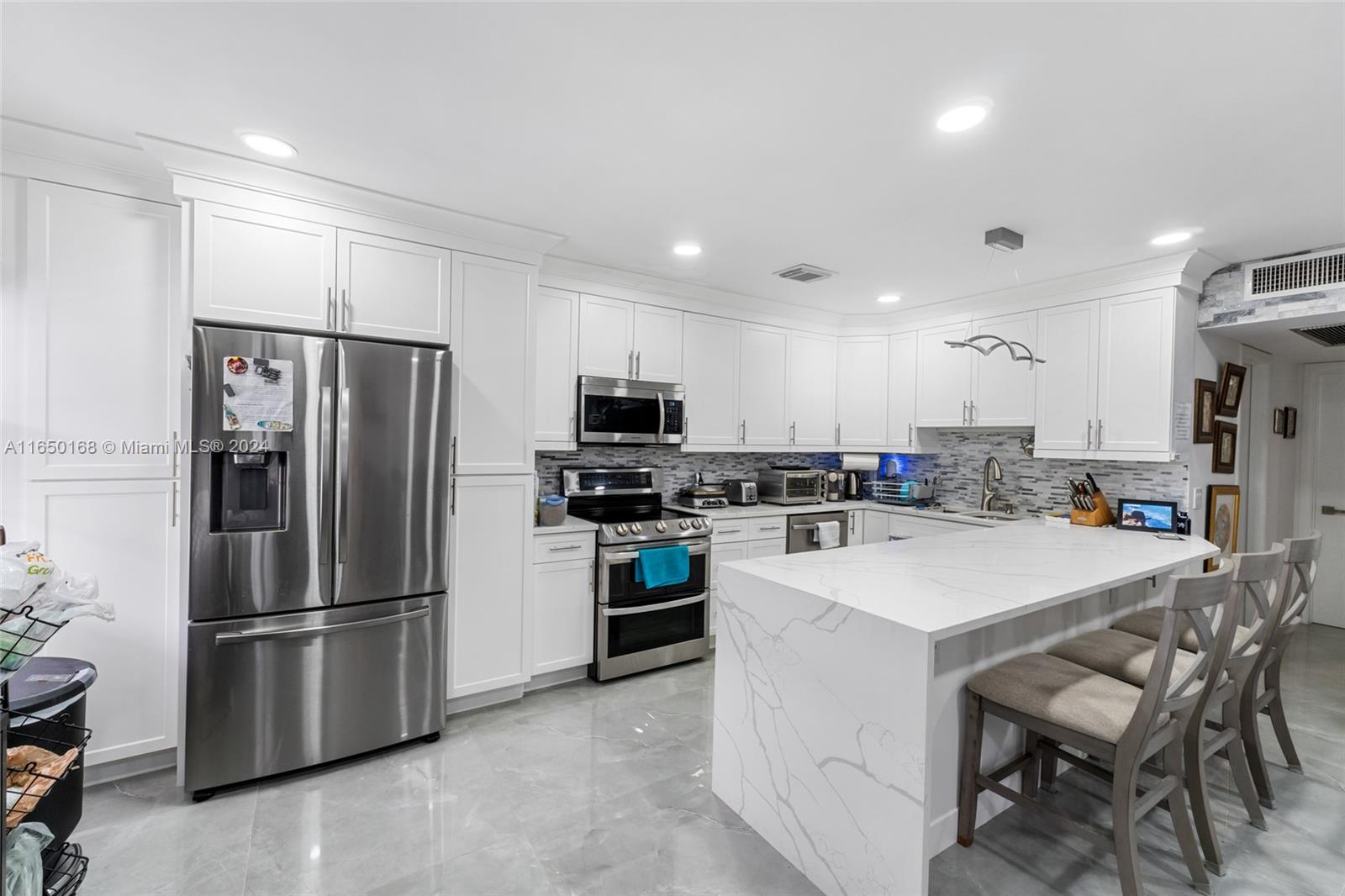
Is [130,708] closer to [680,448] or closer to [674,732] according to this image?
[674,732]

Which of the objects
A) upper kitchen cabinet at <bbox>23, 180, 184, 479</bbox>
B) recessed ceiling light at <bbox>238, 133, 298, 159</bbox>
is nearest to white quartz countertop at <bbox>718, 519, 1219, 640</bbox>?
recessed ceiling light at <bbox>238, 133, 298, 159</bbox>

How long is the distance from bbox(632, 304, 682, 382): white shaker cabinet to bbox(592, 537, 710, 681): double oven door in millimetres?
1140

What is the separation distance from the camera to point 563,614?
3406mm

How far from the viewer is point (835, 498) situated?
16.7 feet

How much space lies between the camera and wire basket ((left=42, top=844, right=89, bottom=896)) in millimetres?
1166

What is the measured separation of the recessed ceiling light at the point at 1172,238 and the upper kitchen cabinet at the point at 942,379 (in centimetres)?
135

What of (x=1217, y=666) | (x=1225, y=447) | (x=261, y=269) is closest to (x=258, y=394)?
(x=261, y=269)

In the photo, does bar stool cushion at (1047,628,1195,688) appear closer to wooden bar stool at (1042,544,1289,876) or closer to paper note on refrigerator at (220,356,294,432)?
wooden bar stool at (1042,544,1289,876)

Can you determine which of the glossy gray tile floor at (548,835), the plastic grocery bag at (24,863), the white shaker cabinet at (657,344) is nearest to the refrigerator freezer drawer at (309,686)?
the glossy gray tile floor at (548,835)

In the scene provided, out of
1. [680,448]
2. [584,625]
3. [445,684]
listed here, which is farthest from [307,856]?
[680,448]

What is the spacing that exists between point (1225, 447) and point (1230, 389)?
36cm

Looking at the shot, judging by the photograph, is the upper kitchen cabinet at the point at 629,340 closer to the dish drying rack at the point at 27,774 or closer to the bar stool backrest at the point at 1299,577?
the dish drying rack at the point at 27,774

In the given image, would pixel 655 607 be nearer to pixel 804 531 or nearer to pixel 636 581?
pixel 636 581

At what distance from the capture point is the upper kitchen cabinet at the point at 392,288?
8.69 feet
